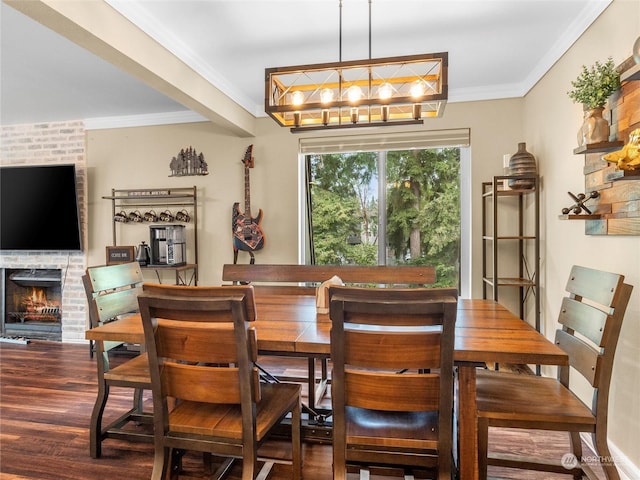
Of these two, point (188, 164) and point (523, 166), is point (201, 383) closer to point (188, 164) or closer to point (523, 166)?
point (523, 166)

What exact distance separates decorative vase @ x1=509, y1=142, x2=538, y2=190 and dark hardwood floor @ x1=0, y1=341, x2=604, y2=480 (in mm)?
1809

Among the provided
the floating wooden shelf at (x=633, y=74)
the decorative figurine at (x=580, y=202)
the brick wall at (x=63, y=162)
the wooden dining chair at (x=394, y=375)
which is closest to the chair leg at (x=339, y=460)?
the wooden dining chair at (x=394, y=375)

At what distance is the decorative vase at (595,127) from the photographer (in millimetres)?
1882

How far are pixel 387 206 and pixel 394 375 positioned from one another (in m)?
2.71

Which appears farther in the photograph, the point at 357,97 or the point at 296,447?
the point at 357,97

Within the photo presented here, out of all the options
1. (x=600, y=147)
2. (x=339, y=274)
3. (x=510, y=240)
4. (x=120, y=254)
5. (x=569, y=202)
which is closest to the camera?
(x=600, y=147)

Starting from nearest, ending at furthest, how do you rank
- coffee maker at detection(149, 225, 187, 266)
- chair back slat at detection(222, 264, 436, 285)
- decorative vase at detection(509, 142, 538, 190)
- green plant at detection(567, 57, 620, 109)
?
1. green plant at detection(567, 57, 620, 109)
2. chair back slat at detection(222, 264, 436, 285)
3. decorative vase at detection(509, 142, 538, 190)
4. coffee maker at detection(149, 225, 187, 266)

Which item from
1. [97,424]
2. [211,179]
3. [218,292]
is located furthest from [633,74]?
[211,179]

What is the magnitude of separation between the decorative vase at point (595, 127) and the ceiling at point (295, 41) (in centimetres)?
69

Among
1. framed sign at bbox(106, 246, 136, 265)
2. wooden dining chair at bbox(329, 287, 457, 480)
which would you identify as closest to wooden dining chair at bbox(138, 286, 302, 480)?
wooden dining chair at bbox(329, 287, 457, 480)

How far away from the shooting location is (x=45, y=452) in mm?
2125

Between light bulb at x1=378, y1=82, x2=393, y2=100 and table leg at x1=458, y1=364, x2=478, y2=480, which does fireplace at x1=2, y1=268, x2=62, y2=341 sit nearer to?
light bulb at x1=378, y1=82, x2=393, y2=100

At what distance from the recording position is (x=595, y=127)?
1.89 meters

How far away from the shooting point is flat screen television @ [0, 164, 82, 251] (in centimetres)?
412
